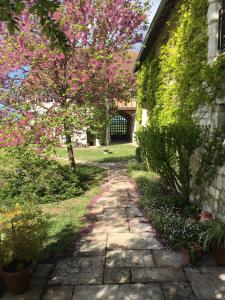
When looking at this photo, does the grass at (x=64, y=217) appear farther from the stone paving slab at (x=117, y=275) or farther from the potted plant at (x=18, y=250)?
the stone paving slab at (x=117, y=275)

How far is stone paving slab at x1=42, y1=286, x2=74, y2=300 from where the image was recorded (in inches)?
127

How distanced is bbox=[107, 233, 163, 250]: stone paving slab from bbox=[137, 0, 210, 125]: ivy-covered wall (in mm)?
2910

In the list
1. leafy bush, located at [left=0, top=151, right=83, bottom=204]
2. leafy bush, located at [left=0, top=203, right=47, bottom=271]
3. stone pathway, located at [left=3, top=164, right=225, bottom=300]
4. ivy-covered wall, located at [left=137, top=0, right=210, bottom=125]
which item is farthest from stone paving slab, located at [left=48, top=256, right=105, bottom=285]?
ivy-covered wall, located at [left=137, top=0, right=210, bottom=125]

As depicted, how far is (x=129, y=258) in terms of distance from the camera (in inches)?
162

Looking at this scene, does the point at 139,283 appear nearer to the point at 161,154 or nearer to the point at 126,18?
the point at 161,154

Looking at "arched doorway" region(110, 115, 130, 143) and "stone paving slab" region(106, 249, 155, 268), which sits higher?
"arched doorway" region(110, 115, 130, 143)

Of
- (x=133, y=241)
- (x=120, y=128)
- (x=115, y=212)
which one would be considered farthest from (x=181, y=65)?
(x=120, y=128)

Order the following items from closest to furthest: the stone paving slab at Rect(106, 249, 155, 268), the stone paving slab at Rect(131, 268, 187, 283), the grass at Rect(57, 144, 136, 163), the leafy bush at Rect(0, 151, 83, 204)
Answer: the stone paving slab at Rect(131, 268, 187, 283)
the stone paving slab at Rect(106, 249, 155, 268)
the leafy bush at Rect(0, 151, 83, 204)
the grass at Rect(57, 144, 136, 163)

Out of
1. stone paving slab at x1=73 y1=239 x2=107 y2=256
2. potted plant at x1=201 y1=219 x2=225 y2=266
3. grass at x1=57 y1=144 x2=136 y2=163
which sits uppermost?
grass at x1=57 y1=144 x2=136 y2=163

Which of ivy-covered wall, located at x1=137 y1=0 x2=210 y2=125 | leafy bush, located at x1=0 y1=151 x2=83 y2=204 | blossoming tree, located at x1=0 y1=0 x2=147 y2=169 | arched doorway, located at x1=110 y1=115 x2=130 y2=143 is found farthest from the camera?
arched doorway, located at x1=110 y1=115 x2=130 y2=143

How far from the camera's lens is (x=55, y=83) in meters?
9.19

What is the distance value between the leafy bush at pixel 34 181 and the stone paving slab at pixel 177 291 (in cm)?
464

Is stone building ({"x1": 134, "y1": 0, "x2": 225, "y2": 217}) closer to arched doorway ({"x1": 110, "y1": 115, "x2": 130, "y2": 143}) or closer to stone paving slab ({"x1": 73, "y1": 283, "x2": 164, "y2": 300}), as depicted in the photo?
stone paving slab ({"x1": 73, "y1": 283, "x2": 164, "y2": 300})

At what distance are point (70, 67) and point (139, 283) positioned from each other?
25.0ft
